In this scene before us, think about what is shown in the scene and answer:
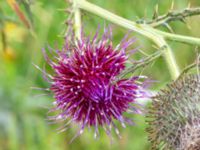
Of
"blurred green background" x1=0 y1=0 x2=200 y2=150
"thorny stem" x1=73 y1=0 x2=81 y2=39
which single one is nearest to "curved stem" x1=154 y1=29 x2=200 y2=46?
"thorny stem" x1=73 y1=0 x2=81 y2=39

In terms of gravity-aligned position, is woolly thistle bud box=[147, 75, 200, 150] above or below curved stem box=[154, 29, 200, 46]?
below

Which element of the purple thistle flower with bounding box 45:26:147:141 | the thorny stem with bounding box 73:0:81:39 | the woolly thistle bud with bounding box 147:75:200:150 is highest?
the thorny stem with bounding box 73:0:81:39

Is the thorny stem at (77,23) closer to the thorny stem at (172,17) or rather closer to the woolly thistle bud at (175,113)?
the thorny stem at (172,17)

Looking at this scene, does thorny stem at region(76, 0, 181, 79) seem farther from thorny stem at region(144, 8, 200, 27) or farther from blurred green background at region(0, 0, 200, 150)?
blurred green background at region(0, 0, 200, 150)

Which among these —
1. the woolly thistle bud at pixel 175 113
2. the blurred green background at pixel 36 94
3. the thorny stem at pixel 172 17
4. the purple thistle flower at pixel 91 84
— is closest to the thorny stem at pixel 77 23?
the purple thistle flower at pixel 91 84

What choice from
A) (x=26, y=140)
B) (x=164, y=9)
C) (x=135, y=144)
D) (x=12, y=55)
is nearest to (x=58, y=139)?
(x=26, y=140)

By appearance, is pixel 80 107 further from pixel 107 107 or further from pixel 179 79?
pixel 179 79
